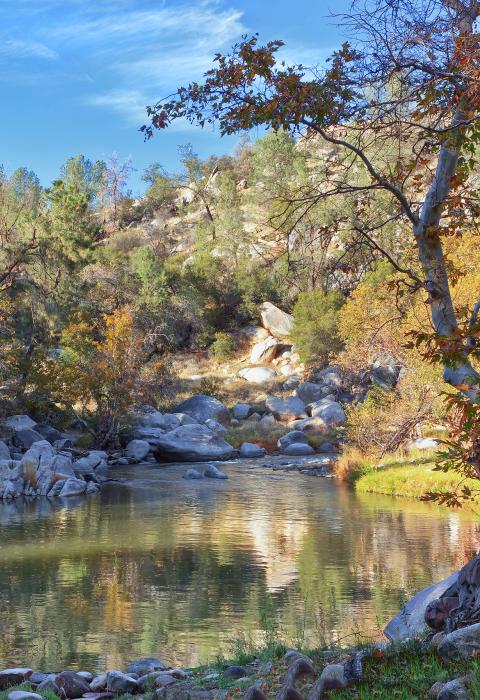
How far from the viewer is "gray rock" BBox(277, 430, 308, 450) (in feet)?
121

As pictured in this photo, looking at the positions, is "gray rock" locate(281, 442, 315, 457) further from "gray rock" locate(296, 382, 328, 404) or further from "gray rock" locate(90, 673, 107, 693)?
"gray rock" locate(90, 673, 107, 693)

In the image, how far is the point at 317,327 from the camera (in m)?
51.3

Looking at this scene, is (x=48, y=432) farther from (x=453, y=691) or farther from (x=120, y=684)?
(x=453, y=691)

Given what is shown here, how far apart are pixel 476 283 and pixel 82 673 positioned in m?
21.0

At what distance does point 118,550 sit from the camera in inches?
651

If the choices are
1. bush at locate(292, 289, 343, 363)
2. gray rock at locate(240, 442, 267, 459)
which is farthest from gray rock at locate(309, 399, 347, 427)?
bush at locate(292, 289, 343, 363)

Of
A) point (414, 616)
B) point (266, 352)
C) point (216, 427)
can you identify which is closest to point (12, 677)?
point (414, 616)

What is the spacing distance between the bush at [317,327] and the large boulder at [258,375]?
234cm

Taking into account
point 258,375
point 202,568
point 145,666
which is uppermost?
point 258,375

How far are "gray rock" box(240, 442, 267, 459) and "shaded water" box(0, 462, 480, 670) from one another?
35.0 feet

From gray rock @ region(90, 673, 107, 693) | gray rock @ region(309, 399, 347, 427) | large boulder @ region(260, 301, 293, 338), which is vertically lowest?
gray rock @ region(90, 673, 107, 693)

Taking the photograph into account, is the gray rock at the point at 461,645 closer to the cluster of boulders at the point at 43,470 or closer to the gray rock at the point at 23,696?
the gray rock at the point at 23,696

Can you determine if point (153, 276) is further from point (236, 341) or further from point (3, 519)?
point (3, 519)

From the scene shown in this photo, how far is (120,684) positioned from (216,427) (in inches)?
1284
